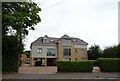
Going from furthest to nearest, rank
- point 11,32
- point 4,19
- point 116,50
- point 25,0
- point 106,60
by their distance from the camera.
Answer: point 116,50 → point 106,60 → point 11,32 → point 25,0 → point 4,19

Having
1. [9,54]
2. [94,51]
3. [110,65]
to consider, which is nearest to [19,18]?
[9,54]

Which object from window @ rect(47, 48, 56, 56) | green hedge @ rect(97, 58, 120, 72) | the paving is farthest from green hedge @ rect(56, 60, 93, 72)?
window @ rect(47, 48, 56, 56)

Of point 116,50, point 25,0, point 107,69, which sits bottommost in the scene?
point 107,69

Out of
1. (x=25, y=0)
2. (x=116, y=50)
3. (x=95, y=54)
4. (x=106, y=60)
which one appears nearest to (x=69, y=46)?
(x=95, y=54)

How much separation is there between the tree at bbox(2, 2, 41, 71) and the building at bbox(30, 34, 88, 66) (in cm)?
3379

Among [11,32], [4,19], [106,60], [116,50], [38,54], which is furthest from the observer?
[38,54]

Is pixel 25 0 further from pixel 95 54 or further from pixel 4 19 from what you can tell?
pixel 95 54

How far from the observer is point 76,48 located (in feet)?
214

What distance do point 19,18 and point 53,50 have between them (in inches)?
1575

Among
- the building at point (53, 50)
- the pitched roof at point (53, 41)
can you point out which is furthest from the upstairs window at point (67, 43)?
the pitched roof at point (53, 41)

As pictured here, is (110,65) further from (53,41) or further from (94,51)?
(94,51)

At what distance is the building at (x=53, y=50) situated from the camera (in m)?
62.0

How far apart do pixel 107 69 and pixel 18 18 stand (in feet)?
40.0

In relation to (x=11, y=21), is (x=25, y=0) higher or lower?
higher
